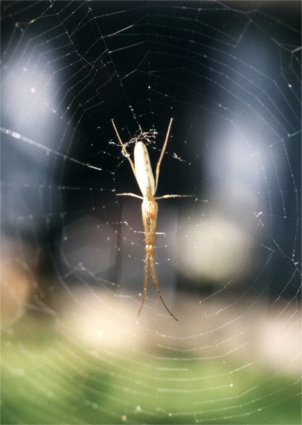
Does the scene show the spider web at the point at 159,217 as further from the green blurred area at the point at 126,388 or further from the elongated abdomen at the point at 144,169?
the elongated abdomen at the point at 144,169

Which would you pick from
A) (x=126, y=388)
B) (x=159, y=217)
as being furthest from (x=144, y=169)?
(x=126, y=388)

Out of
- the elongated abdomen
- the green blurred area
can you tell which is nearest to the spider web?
the green blurred area

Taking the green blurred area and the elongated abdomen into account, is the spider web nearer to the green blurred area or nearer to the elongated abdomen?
the green blurred area

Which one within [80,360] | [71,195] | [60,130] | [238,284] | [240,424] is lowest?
[240,424]

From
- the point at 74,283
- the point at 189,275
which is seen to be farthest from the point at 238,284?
the point at 74,283

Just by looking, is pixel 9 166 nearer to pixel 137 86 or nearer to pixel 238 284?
pixel 137 86

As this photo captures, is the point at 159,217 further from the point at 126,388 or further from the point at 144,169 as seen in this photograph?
the point at 144,169
